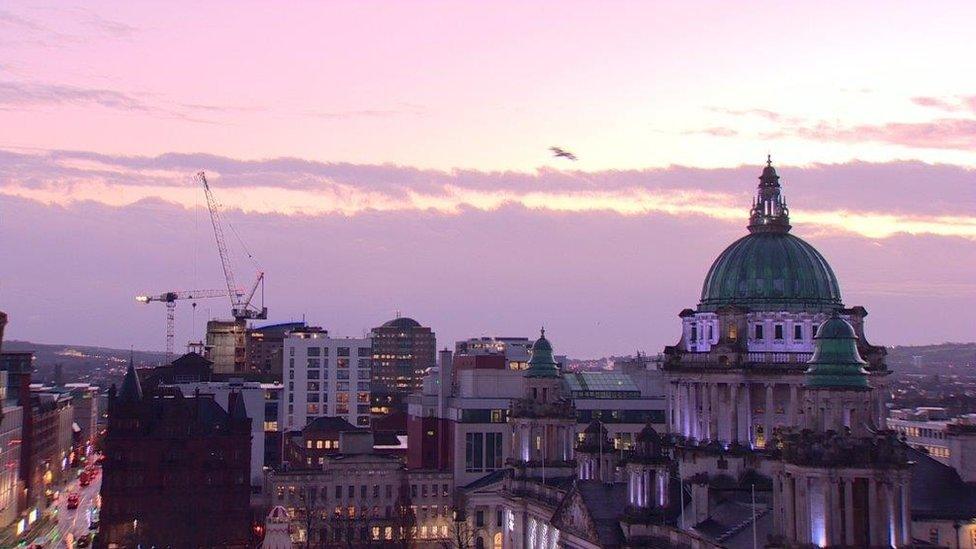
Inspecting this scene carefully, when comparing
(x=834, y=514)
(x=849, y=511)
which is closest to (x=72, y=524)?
(x=834, y=514)

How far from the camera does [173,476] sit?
156 metres

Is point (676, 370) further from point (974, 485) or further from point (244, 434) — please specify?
point (244, 434)

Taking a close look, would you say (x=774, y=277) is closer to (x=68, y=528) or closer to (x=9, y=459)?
(x=68, y=528)

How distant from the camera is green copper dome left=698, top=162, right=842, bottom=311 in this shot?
112 m

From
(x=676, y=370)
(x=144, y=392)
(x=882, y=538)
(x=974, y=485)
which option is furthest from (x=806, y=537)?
(x=144, y=392)

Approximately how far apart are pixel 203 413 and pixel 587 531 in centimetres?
7552

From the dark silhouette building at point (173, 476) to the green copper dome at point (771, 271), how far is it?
6898 cm

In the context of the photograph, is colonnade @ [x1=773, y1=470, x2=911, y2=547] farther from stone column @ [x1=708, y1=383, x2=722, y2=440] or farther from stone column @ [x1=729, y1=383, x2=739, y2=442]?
stone column @ [x1=708, y1=383, x2=722, y2=440]

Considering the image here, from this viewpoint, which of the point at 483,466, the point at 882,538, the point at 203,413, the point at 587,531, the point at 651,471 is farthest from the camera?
the point at 483,466

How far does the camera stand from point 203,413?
6452 inches

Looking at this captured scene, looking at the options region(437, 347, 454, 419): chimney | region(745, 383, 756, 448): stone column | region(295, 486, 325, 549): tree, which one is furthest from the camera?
region(437, 347, 454, 419): chimney

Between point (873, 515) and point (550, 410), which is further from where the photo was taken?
point (550, 410)

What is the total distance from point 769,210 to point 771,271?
772 centimetres

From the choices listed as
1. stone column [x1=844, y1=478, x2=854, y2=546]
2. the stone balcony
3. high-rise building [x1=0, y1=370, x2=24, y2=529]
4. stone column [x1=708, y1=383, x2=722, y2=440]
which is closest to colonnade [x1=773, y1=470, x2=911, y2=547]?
stone column [x1=844, y1=478, x2=854, y2=546]
